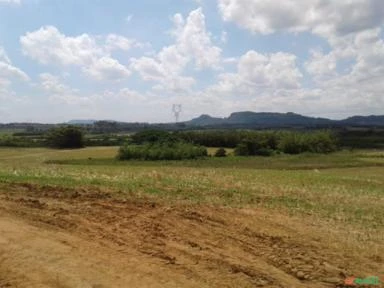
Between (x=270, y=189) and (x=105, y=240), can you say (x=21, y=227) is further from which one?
(x=270, y=189)

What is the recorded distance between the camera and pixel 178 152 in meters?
88.8

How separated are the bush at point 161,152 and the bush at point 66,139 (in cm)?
2573

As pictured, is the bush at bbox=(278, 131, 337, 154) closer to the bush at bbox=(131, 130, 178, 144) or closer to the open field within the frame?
the bush at bbox=(131, 130, 178, 144)

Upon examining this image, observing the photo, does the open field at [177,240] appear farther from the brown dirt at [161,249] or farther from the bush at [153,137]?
the bush at [153,137]

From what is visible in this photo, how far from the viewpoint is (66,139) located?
108875 millimetres

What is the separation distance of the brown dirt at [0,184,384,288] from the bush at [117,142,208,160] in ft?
241

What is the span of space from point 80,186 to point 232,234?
28.8ft

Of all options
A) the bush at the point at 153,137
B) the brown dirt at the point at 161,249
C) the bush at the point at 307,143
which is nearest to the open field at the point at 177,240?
the brown dirt at the point at 161,249

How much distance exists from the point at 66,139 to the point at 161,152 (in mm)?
31160

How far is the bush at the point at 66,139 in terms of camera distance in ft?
356

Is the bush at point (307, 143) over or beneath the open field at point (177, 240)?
beneath

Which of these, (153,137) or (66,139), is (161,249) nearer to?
(153,137)

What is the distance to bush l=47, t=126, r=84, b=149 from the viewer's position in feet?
356

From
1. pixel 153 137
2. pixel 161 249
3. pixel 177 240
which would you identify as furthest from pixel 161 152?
pixel 161 249
